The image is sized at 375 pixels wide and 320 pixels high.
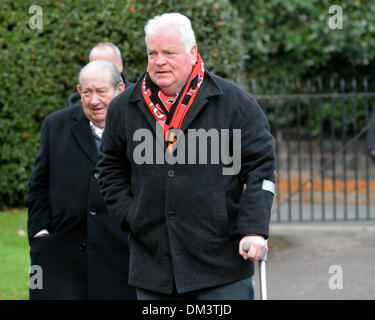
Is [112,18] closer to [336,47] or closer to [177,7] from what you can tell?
[177,7]

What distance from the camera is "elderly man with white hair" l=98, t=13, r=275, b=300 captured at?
12.0ft

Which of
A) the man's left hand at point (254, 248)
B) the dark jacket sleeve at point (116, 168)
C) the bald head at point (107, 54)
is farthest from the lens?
Answer: the bald head at point (107, 54)

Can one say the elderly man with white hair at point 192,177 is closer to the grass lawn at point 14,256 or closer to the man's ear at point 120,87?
the man's ear at point 120,87

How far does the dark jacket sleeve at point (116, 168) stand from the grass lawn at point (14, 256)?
9.86 ft

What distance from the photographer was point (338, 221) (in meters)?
10.9

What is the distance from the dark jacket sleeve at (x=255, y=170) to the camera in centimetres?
367

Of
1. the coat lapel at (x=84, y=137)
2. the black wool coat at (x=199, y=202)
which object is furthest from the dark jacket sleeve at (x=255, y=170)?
the coat lapel at (x=84, y=137)

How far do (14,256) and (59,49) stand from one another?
8.82 ft

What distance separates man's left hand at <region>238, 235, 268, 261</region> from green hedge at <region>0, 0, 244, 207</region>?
5182 mm

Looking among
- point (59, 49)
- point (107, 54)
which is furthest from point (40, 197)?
point (59, 49)

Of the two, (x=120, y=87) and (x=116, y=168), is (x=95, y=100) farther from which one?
(x=116, y=168)

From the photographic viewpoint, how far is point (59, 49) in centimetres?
968

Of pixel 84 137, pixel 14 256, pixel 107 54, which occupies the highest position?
pixel 107 54
